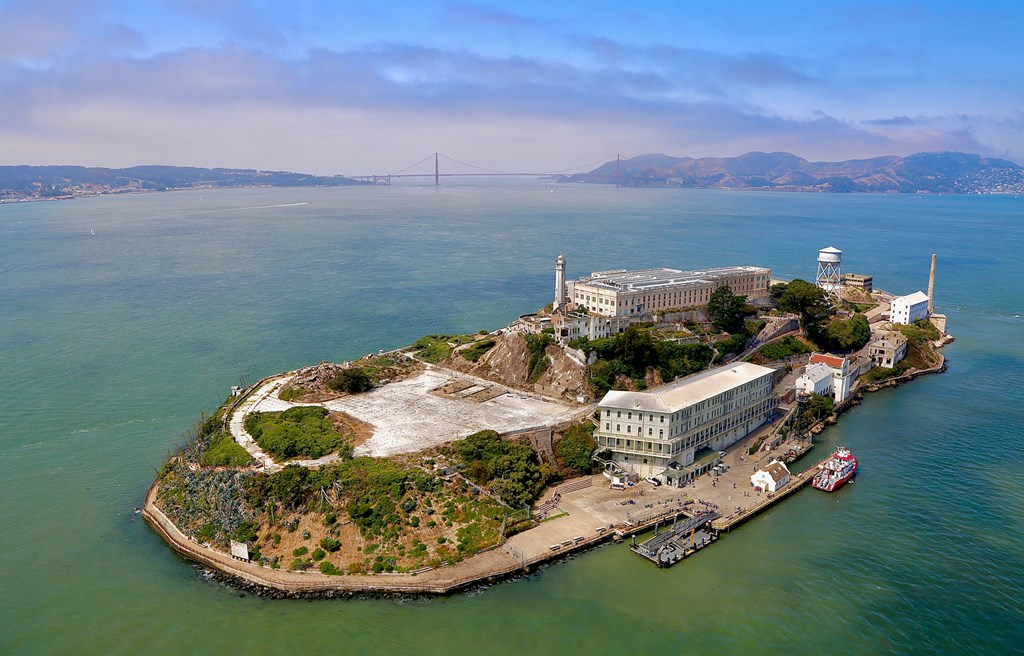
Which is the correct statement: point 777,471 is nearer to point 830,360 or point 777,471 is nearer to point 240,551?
point 830,360

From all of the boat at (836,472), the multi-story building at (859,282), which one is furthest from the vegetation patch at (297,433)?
the multi-story building at (859,282)

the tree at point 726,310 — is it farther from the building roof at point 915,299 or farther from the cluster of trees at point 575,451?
the building roof at point 915,299

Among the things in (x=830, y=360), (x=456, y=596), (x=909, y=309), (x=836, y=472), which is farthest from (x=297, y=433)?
(x=909, y=309)

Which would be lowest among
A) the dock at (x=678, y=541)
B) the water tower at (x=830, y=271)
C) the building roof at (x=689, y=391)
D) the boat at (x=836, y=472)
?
the dock at (x=678, y=541)

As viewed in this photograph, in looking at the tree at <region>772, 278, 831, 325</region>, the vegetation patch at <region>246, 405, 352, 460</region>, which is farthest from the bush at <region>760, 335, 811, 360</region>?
the vegetation patch at <region>246, 405, 352, 460</region>

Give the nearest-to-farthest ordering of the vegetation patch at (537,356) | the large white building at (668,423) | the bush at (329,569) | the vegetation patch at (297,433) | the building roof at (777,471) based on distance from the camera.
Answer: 1. the bush at (329,569)
2. the vegetation patch at (297,433)
3. the building roof at (777,471)
4. the large white building at (668,423)
5. the vegetation patch at (537,356)

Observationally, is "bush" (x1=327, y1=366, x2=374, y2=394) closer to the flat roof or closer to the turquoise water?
the turquoise water
